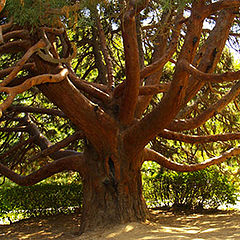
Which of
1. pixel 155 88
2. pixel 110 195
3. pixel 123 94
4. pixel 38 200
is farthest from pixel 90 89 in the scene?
pixel 38 200

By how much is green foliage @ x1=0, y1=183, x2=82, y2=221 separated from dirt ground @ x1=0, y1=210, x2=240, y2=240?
0.47 meters

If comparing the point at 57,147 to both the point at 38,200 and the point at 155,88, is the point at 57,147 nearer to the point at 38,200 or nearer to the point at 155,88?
the point at 155,88

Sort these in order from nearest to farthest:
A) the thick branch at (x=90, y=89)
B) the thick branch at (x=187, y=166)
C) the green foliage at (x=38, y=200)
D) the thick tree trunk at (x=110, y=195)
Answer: the thick tree trunk at (x=110, y=195), the thick branch at (x=90, y=89), the thick branch at (x=187, y=166), the green foliage at (x=38, y=200)

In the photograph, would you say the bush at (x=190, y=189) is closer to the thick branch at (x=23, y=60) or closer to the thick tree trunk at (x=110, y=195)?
the thick tree trunk at (x=110, y=195)

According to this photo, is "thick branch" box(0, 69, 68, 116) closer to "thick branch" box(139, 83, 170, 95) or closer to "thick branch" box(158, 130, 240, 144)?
"thick branch" box(139, 83, 170, 95)

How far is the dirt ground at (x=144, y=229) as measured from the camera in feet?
15.9

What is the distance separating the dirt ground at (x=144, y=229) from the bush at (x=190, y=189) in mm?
514

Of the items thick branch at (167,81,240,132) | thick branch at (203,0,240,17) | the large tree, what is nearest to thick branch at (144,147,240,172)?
the large tree

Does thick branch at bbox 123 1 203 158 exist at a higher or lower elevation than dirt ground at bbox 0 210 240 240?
higher

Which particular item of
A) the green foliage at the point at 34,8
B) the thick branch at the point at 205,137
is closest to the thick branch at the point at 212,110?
Answer: the thick branch at the point at 205,137

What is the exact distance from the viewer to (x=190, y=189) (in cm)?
908

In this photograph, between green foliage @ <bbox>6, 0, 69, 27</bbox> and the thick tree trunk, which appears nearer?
green foliage @ <bbox>6, 0, 69, 27</bbox>

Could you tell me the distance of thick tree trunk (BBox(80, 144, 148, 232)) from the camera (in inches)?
234

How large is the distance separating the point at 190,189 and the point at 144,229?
3.99m
